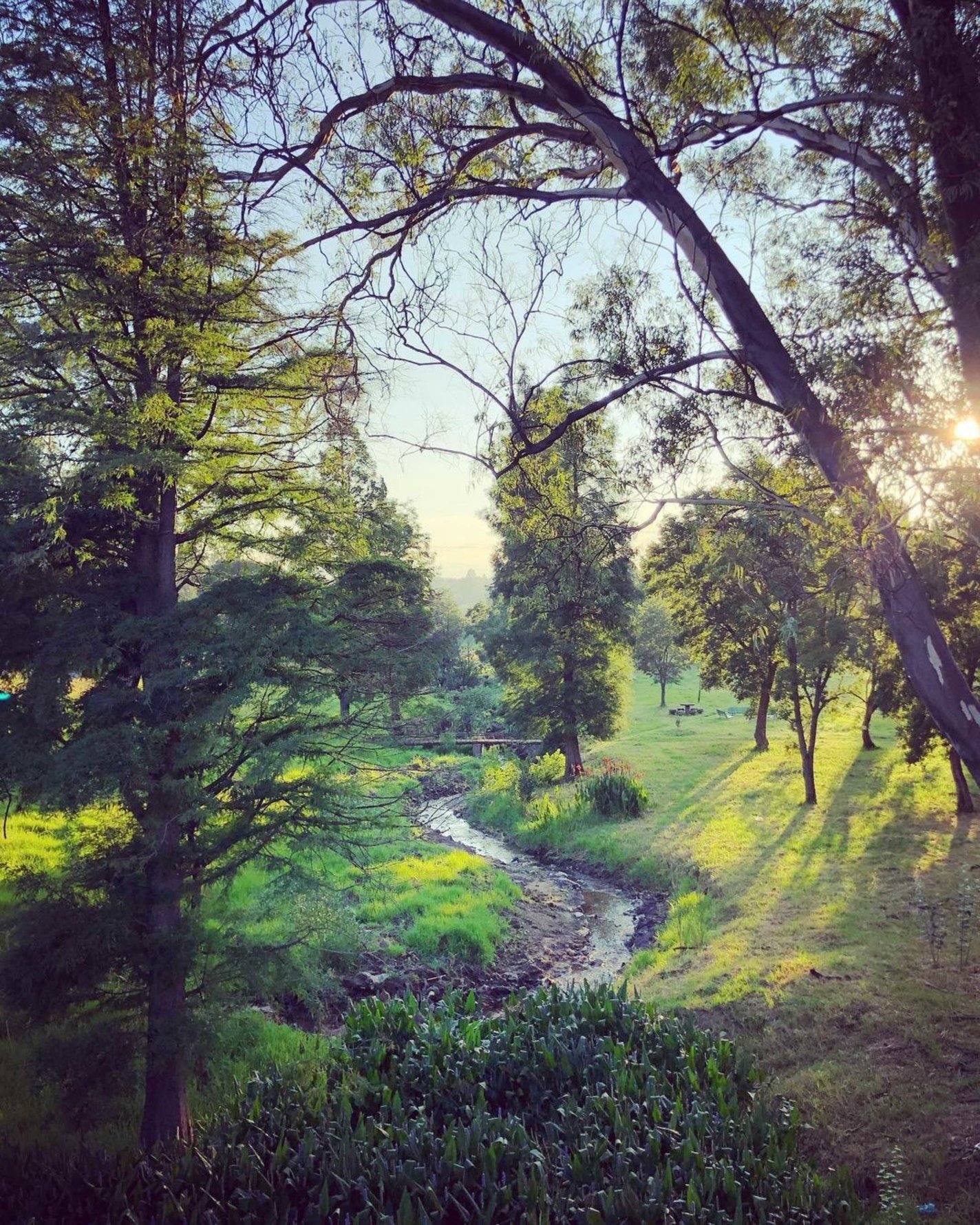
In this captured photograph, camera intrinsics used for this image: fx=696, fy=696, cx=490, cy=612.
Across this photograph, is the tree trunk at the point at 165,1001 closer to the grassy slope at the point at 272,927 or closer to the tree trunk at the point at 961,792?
the grassy slope at the point at 272,927

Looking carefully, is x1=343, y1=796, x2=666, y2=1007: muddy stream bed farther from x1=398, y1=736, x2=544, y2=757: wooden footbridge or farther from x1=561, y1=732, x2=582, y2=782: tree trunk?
x1=398, y1=736, x2=544, y2=757: wooden footbridge

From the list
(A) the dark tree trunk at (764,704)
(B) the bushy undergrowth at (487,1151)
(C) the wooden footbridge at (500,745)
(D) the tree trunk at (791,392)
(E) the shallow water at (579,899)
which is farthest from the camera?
(C) the wooden footbridge at (500,745)

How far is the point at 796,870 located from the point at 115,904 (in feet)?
36.9

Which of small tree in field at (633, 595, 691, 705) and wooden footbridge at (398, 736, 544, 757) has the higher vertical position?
small tree in field at (633, 595, 691, 705)

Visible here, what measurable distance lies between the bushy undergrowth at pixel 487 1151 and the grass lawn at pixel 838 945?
83cm

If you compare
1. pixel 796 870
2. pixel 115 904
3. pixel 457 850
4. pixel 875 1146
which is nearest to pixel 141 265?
pixel 115 904

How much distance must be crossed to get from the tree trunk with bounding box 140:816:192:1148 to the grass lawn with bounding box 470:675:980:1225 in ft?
16.9

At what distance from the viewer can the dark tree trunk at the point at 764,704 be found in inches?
903

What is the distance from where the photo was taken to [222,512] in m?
7.44

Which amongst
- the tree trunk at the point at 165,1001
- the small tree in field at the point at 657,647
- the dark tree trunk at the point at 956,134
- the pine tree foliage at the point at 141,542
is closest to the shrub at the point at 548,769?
the pine tree foliage at the point at 141,542

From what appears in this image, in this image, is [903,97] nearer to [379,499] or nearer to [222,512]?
[379,499]

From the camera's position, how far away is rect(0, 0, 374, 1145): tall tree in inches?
217

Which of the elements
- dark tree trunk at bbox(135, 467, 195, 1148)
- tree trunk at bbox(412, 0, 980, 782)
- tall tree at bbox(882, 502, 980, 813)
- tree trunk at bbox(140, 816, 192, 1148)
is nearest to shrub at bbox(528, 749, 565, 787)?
tall tree at bbox(882, 502, 980, 813)

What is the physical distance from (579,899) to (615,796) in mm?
4578
